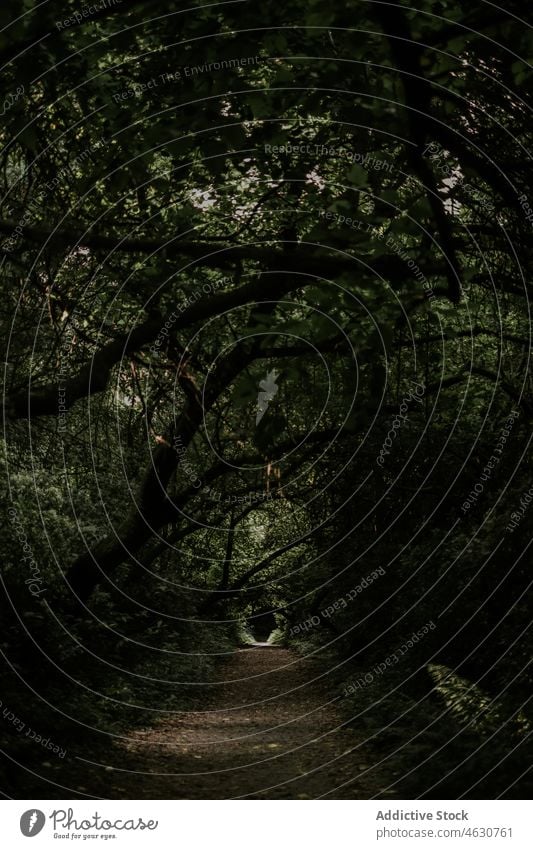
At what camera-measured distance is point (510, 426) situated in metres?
9.20

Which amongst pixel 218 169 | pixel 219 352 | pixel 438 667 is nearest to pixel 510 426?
pixel 438 667

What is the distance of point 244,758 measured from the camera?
8250 millimetres

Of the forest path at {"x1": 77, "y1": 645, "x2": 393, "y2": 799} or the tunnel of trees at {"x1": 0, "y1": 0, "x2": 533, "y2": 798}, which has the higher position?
the tunnel of trees at {"x1": 0, "y1": 0, "x2": 533, "y2": 798}

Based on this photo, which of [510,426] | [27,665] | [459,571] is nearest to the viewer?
[27,665]

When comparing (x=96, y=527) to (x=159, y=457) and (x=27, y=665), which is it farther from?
(x=27, y=665)

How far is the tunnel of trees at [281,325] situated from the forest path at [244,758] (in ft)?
1.02

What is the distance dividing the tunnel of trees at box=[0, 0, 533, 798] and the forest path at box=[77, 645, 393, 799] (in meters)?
0.31

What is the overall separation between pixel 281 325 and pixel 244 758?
439 cm

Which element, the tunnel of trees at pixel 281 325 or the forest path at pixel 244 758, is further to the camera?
the forest path at pixel 244 758

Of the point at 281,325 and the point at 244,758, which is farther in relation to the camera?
the point at 244,758

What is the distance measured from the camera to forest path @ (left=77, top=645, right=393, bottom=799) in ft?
22.5

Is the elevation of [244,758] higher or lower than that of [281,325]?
lower

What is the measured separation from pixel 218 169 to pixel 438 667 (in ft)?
20.8

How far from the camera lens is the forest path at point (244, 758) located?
687 cm
